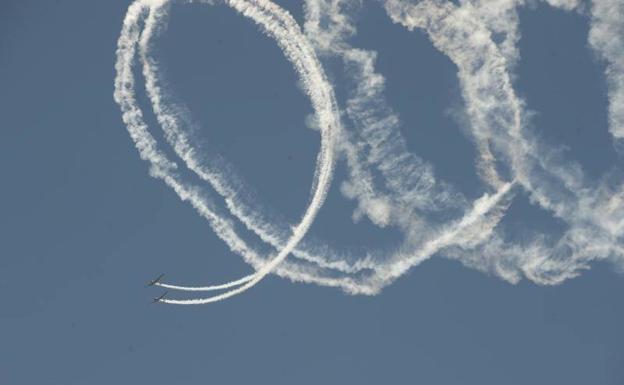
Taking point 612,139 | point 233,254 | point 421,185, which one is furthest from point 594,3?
point 233,254

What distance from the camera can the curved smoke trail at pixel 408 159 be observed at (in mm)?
28828

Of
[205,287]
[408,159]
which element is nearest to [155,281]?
[205,287]

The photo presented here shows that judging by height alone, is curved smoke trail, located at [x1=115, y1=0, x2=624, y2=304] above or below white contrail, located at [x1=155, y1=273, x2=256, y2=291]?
above

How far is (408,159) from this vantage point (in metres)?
30.0

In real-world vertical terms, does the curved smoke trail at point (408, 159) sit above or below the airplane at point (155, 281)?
above

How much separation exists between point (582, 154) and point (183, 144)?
15.6 metres

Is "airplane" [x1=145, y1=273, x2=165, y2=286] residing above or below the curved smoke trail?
below

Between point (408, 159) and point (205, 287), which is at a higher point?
point (408, 159)

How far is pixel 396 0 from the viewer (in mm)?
29047

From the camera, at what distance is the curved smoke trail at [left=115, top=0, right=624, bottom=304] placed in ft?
94.6

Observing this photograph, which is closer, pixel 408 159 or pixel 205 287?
pixel 408 159

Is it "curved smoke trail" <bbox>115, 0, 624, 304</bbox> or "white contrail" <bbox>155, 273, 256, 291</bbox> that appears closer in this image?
"curved smoke trail" <bbox>115, 0, 624, 304</bbox>

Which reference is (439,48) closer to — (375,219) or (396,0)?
(396,0)

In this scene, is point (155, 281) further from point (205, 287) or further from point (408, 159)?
point (408, 159)
